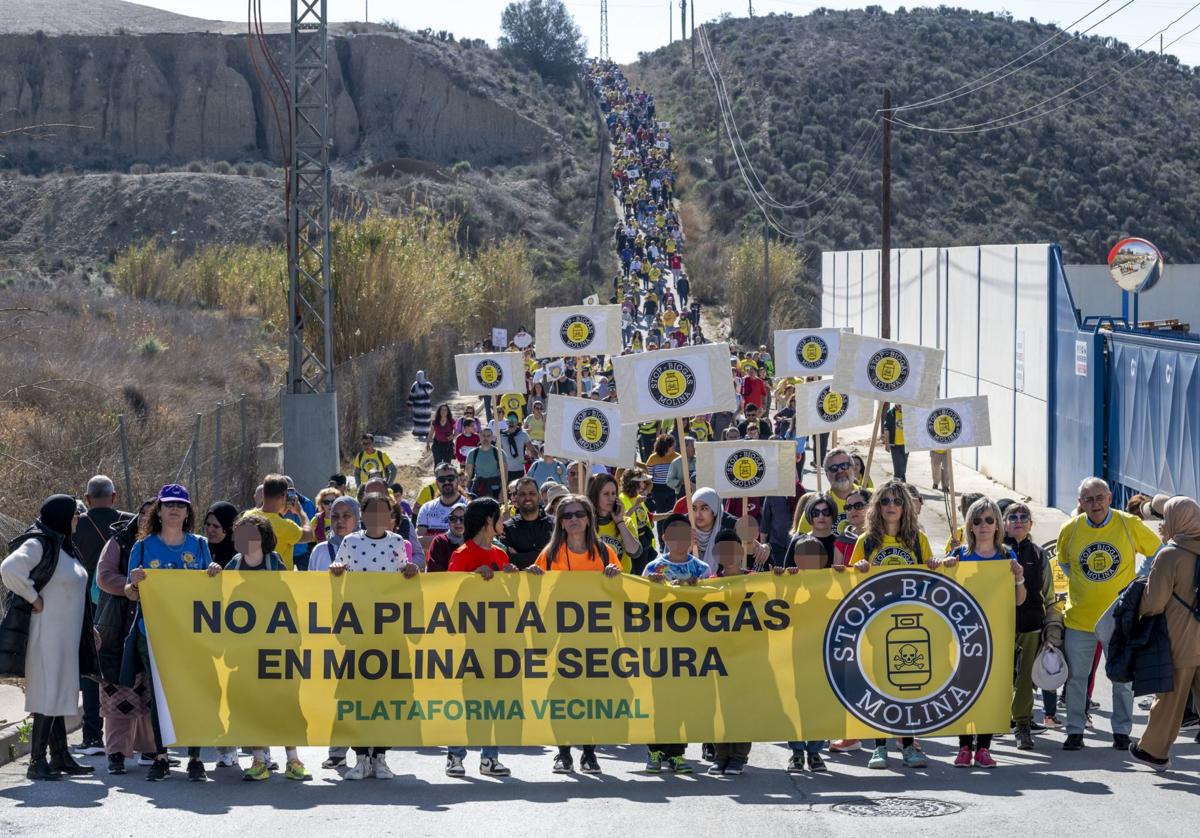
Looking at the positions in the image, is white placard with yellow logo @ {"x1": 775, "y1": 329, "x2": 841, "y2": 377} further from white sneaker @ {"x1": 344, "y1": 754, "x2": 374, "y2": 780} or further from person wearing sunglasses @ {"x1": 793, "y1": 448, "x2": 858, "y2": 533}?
white sneaker @ {"x1": 344, "y1": 754, "x2": 374, "y2": 780}

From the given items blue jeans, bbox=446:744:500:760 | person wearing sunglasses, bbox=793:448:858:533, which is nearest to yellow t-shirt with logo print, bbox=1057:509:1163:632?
person wearing sunglasses, bbox=793:448:858:533

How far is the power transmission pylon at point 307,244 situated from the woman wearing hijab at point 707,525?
9295mm

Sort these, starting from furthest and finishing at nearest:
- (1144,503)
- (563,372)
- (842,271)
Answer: (842,271)
(563,372)
(1144,503)

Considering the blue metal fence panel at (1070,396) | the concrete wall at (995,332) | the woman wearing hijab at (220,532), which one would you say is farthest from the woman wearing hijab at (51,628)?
the concrete wall at (995,332)

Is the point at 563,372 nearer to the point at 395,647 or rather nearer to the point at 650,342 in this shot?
the point at 650,342

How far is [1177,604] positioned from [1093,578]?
3.41 feet

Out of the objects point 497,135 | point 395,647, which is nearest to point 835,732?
point 395,647

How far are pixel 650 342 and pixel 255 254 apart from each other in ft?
74.9

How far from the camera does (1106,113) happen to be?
306 ft

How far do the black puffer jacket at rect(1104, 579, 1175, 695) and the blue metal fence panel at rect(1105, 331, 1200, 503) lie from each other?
34.9 feet

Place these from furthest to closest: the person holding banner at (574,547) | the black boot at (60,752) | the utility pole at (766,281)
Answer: the utility pole at (766,281), the person holding banner at (574,547), the black boot at (60,752)

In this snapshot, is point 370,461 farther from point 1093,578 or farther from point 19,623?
point 1093,578

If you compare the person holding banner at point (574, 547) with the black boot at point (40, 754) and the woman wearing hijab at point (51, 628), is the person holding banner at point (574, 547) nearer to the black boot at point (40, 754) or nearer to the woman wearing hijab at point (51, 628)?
the woman wearing hijab at point (51, 628)

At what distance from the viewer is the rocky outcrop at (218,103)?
108 metres
